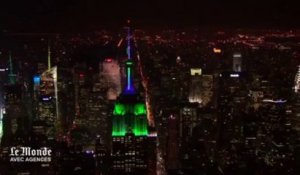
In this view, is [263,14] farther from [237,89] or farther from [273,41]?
[237,89]

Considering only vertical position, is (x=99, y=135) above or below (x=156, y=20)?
below

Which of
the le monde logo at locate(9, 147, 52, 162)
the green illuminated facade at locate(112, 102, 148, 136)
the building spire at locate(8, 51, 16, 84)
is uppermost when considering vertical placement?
the building spire at locate(8, 51, 16, 84)

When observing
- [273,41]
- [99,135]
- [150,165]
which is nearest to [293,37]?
[273,41]

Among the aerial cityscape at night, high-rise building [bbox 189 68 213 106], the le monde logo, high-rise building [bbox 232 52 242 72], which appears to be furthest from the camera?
high-rise building [bbox 189 68 213 106]

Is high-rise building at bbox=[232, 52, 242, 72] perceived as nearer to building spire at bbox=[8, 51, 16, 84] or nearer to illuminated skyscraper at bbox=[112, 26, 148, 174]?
illuminated skyscraper at bbox=[112, 26, 148, 174]

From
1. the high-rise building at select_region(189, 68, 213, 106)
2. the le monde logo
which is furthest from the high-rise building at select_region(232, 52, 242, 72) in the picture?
the le monde logo

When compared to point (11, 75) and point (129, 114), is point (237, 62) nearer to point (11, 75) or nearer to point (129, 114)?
point (129, 114)

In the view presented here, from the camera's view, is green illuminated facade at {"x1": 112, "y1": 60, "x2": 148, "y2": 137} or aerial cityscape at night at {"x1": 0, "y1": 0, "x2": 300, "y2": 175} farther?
green illuminated facade at {"x1": 112, "y1": 60, "x2": 148, "y2": 137}
